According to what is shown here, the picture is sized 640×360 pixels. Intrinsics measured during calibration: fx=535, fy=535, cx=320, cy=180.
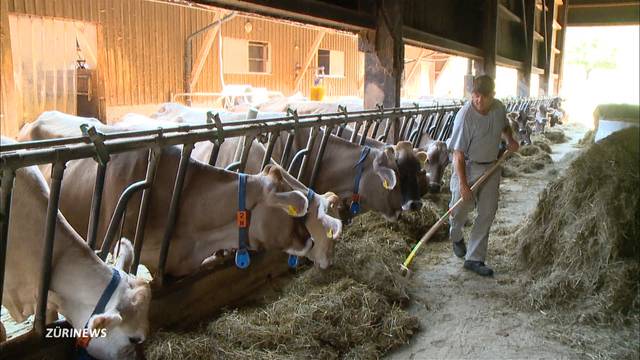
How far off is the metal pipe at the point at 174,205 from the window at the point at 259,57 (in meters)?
15.2

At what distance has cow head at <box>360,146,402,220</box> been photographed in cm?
474

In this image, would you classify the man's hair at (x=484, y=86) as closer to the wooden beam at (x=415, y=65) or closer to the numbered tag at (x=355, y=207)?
the numbered tag at (x=355, y=207)

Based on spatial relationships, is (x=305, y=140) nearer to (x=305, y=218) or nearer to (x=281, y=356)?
(x=305, y=218)

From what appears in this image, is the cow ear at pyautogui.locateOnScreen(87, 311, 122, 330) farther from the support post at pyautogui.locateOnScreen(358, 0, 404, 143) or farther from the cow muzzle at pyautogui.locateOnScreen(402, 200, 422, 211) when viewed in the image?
the support post at pyautogui.locateOnScreen(358, 0, 404, 143)

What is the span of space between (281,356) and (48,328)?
1.25 meters

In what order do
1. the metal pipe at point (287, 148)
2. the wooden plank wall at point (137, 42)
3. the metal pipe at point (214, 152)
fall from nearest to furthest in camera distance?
the metal pipe at point (214, 152) → the metal pipe at point (287, 148) → the wooden plank wall at point (137, 42)

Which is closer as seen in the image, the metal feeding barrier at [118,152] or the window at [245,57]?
the metal feeding barrier at [118,152]

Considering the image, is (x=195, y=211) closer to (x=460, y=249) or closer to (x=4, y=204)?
(x=4, y=204)

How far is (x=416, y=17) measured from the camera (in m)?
7.71

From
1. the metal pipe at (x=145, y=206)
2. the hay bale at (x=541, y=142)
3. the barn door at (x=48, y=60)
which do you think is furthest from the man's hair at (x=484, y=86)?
the barn door at (x=48, y=60)

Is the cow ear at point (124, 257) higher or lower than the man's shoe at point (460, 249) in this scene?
higher

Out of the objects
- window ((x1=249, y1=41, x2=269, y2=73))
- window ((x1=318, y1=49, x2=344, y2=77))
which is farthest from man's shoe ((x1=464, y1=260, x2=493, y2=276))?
window ((x1=318, y1=49, x2=344, y2=77))

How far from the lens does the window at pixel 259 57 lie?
17938 mm

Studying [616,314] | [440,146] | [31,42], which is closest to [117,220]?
[616,314]
